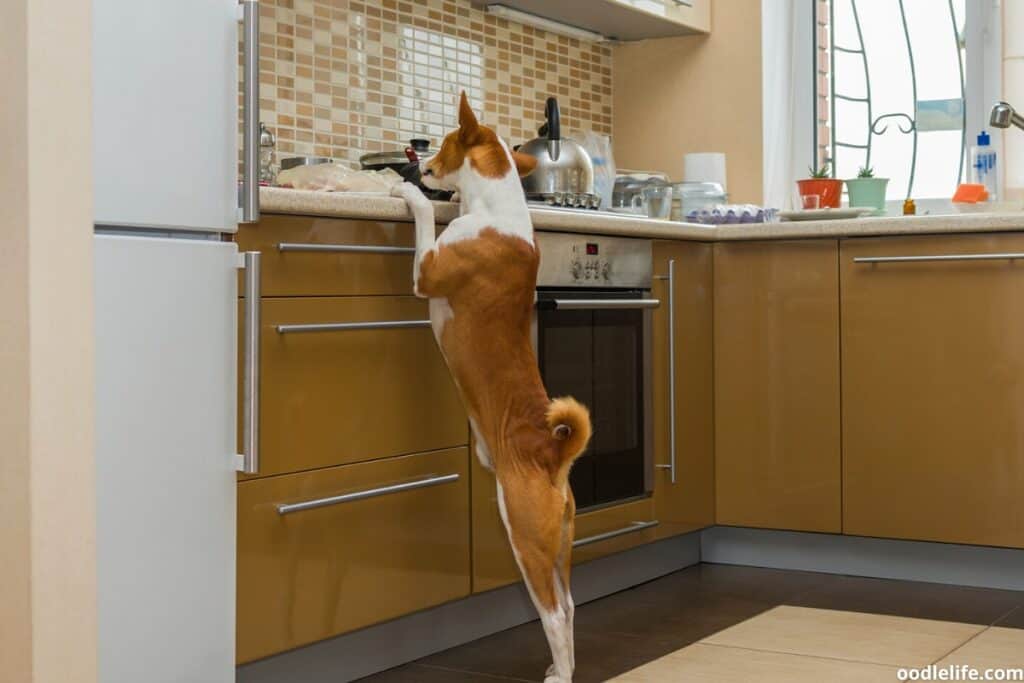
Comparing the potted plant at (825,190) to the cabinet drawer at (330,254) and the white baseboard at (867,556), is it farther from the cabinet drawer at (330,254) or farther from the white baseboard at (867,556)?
the cabinet drawer at (330,254)

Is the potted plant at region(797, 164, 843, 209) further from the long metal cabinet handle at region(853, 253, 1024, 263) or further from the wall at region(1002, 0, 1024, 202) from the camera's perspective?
the long metal cabinet handle at region(853, 253, 1024, 263)

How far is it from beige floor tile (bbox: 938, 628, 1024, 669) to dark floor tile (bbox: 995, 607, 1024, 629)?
0.05 meters

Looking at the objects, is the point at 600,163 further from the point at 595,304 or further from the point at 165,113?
the point at 165,113

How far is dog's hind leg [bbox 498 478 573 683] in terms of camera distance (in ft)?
8.38

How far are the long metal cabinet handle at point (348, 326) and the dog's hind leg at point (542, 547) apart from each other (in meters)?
0.36

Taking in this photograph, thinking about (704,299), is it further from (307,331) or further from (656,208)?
(307,331)

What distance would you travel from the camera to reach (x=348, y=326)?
255cm

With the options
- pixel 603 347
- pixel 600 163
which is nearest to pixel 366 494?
pixel 603 347

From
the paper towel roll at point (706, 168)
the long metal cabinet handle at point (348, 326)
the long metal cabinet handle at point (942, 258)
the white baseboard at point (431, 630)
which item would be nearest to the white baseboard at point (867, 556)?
the white baseboard at point (431, 630)

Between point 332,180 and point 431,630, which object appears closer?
point 332,180

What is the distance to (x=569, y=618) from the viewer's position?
264 cm

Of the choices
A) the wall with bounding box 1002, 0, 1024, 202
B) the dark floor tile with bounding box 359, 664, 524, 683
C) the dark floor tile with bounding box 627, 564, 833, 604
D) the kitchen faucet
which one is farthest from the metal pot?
the wall with bounding box 1002, 0, 1024, 202

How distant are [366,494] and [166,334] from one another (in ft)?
1.85

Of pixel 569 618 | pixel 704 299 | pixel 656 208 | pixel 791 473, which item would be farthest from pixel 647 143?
pixel 569 618
